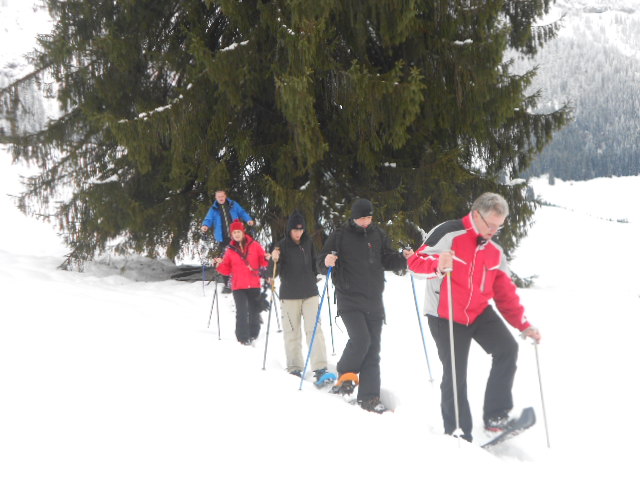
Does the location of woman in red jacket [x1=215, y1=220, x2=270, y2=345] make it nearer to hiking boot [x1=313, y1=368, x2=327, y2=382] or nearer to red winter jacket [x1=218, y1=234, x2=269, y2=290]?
red winter jacket [x1=218, y1=234, x2=269, y2=290]

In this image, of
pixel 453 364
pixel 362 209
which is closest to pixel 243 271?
pixel 362 209

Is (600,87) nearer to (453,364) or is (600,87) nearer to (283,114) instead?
(283,114)

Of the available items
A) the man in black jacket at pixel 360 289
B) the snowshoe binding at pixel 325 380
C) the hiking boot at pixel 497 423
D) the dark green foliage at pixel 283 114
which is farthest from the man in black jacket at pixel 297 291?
the dark green foliage at pixel 283 114

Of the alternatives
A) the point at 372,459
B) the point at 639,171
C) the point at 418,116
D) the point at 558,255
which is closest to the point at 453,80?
the point at 418,116

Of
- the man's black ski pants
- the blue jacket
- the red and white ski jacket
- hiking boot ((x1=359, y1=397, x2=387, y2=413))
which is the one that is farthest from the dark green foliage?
the man's black ski pants

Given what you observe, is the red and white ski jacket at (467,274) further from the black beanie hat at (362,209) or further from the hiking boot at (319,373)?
the hiking boot at (319,373)

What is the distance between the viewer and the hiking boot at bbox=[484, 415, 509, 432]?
3984 mm

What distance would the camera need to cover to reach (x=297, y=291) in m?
5.92

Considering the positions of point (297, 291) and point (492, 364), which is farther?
point (297, 291)

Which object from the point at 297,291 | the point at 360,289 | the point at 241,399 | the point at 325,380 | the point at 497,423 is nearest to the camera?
the point at 497,423

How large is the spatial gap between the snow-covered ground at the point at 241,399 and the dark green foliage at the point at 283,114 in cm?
204

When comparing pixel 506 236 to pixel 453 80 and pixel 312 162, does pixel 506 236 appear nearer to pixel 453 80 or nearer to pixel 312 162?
pixel 453 80

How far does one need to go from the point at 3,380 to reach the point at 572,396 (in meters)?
5.26

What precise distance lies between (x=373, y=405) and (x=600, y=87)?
194 feet
